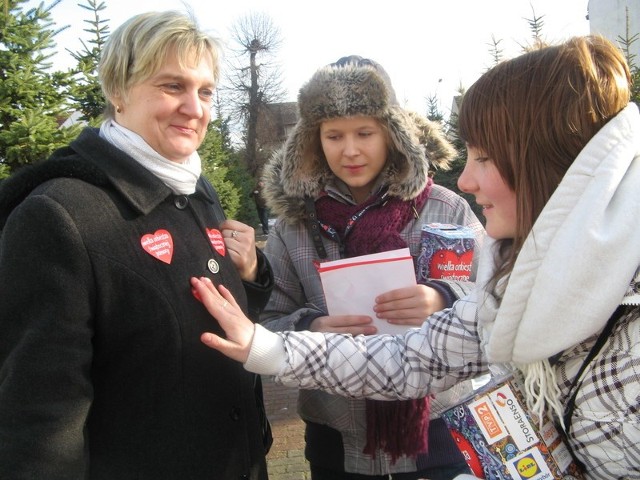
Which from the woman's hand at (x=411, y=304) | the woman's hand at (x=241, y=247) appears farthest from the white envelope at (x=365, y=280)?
the woman's hand at (x=241, y=247)

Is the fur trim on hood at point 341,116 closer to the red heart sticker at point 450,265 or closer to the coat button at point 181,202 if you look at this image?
the red heart sticker at point 450,265

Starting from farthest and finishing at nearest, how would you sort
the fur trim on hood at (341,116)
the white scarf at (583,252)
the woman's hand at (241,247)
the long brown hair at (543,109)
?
the fur trim on hood at (341,116) → the woman's hand at (241,247) → the long brown hair at (543,109) → the white scarf at (583,252)

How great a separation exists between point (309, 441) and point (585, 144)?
1728 millimetres

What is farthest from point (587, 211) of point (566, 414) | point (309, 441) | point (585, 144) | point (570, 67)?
point (309, 441)

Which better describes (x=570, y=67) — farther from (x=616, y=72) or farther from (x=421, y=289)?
(x=421, y=289)

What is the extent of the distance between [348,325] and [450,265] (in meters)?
0.47

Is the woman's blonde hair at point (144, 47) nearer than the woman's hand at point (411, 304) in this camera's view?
Yes

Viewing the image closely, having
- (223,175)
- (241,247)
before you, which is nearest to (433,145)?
(241,247)

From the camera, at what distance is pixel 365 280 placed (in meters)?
2.18

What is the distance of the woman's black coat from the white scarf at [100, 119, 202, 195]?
5cm

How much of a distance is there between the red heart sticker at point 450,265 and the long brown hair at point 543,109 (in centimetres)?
65

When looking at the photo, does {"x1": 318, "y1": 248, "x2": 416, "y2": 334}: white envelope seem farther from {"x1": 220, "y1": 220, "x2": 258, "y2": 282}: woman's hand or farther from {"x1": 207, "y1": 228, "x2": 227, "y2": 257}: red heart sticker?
{"x1": 207, "y1": 228, "x2": 227, "y2": 257}: red heart sticker

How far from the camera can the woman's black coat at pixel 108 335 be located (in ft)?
4.57

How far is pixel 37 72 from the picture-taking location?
18.7 feet
